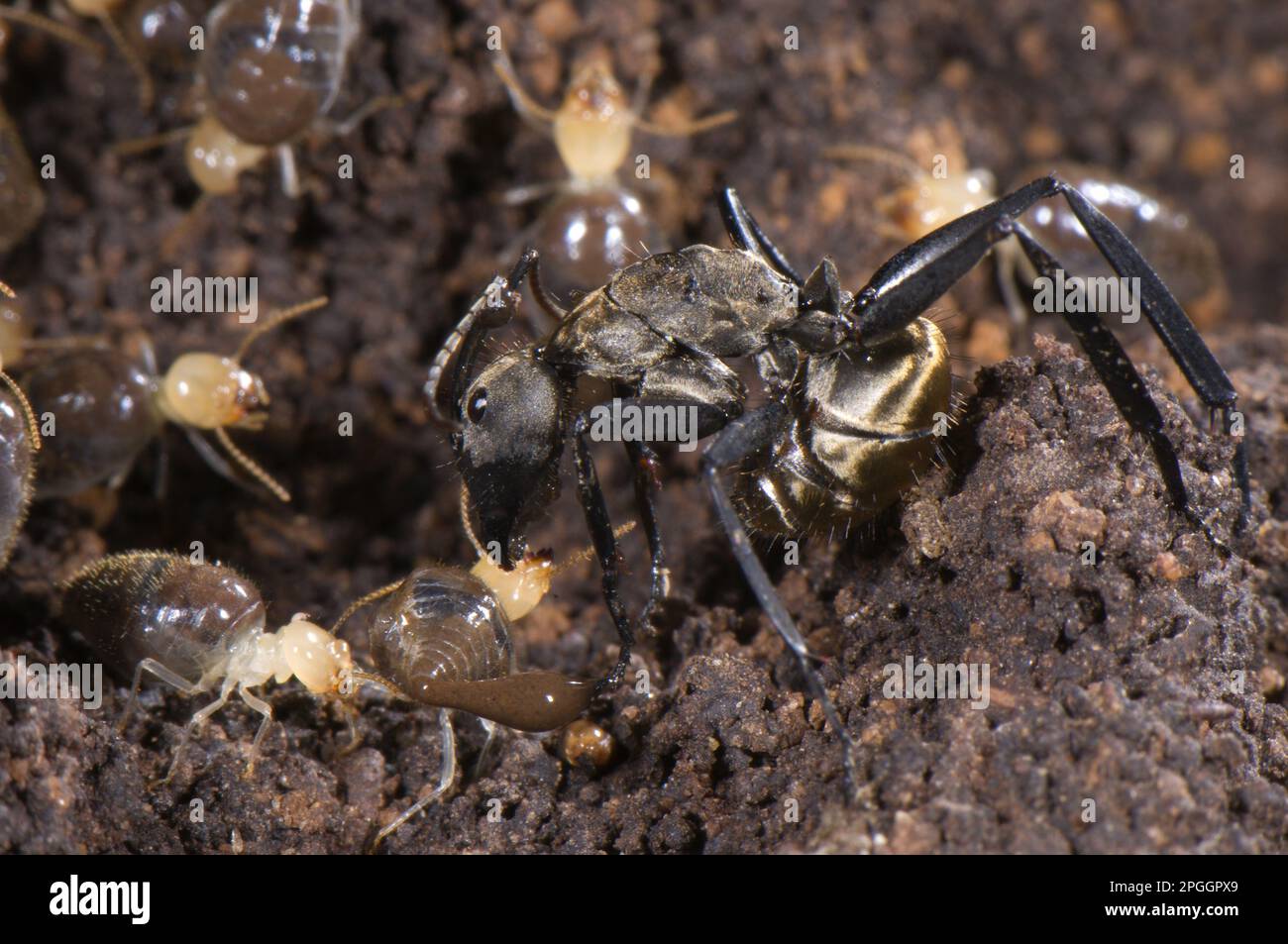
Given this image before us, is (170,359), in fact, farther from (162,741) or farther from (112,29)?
(162,741)

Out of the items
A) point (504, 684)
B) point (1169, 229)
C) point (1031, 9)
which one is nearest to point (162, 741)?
point (504, 684)

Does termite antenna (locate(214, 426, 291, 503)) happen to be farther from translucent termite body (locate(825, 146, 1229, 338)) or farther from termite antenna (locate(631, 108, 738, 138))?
translucent termite body (locate(825, 146, 1229, 338))

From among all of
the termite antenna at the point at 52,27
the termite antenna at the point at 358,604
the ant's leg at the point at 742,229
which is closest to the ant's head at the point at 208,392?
the termite antenna at the point at 358,604

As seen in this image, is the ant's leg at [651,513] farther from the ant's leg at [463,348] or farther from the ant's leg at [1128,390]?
the ant's leg at [1128,390]

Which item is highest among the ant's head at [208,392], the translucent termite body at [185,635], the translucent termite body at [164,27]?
the translucent termite body at [164,27]

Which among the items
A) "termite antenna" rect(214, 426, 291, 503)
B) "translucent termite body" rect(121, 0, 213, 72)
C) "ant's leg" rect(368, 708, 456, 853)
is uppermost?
"translucent termite body" rect(121, 0, 213, 72)

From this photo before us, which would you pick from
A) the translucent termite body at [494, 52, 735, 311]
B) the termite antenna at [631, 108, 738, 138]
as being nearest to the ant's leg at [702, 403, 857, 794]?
the translucent termite body at [494, 52, 735, 311]

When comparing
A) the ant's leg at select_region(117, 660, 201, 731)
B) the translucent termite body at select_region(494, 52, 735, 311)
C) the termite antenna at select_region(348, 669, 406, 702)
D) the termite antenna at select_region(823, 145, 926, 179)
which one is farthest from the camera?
the termite antenna at select_region(823, 145, 926, 179)
